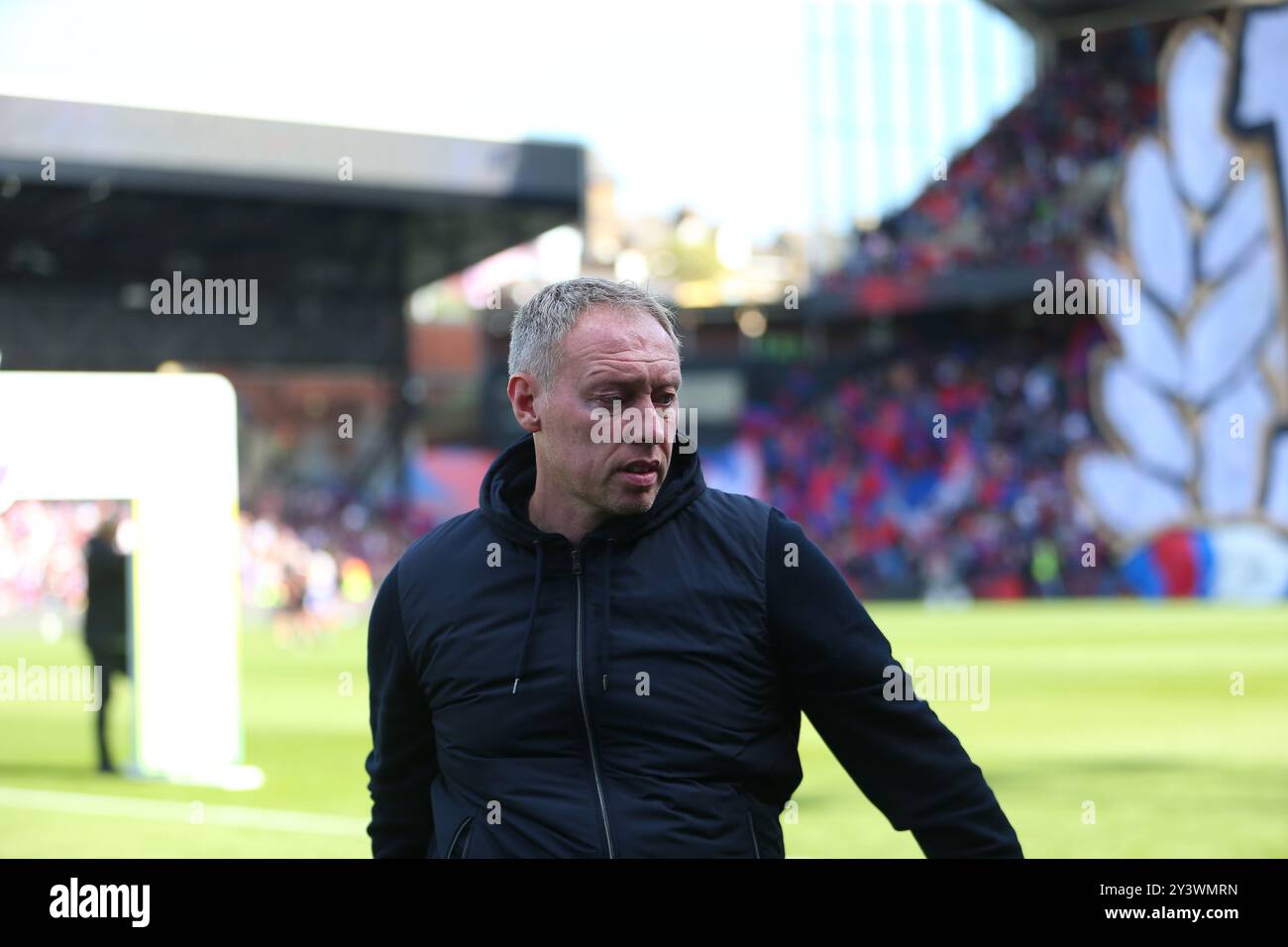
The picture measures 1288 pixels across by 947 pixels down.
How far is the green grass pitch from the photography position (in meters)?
8.07

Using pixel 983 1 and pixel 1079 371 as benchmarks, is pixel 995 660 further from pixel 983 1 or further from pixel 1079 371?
pixel 983 1

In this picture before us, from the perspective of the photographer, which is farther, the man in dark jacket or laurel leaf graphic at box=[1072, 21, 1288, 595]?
laurel leaf graphic at box=[1072, 21, 1288, 595]

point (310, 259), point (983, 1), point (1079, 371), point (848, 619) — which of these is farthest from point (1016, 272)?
point (848, 619)

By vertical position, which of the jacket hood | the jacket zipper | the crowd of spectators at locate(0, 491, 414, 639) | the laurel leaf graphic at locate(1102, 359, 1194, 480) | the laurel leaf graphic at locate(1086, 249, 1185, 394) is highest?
the laurel leaf graphic at locate(1086, 249, 1185, 394)

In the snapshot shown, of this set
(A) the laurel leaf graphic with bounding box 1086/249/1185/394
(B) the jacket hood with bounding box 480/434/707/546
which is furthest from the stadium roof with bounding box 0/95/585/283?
(B) the jacket hood with bounding box 480/434/707/546

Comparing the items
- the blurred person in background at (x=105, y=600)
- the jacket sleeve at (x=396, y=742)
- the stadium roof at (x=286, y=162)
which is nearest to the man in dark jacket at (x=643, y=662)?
the jacket sleeve at (x=396, y=742)

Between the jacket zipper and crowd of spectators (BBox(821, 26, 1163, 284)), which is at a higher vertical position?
crowd of spectators (BBox(821, 26, 1163, 284))

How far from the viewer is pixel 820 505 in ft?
131

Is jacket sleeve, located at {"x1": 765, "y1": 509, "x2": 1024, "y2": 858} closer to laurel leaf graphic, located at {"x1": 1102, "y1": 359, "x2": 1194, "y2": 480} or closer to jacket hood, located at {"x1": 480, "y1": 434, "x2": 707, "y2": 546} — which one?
jacket hood, located at {"x1": 480, "y1": 434, "x2": 707, "y2": 546}

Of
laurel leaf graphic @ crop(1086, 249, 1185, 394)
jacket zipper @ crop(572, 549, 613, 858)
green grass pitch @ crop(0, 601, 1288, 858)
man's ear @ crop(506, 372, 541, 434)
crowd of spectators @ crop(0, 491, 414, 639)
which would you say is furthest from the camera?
laurel leaf graphic @ crop(1086, 249, 1185, 394)

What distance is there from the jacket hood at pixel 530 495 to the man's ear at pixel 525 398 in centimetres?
9

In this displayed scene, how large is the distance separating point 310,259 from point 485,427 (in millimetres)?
11344

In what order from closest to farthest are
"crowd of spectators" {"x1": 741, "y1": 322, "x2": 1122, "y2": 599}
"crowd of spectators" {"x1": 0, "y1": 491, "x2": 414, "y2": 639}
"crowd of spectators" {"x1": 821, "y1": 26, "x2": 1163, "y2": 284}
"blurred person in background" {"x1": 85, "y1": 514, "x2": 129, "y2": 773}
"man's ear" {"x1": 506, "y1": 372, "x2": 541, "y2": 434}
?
"man's ear" {"x1": 506, "y1": 372, "x2": 541, "y2": 434} < "blurred person in background" {"x1": 85, "y1": 514, "x2": 129, "y2": 773} < "crowd of spectators" {"x1": 0, "y1": 491, "x2": 414, "y2": 639} < "crowd of spectators" {"x1": 741, "y1": 322, "x2": 1122, "y2": 599} < "crowd of spectators" {"x1": 821, "y1": 26, "x2": 1163, "y2": 284}

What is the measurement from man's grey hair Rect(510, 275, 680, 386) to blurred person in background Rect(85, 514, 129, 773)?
31.3 feet
